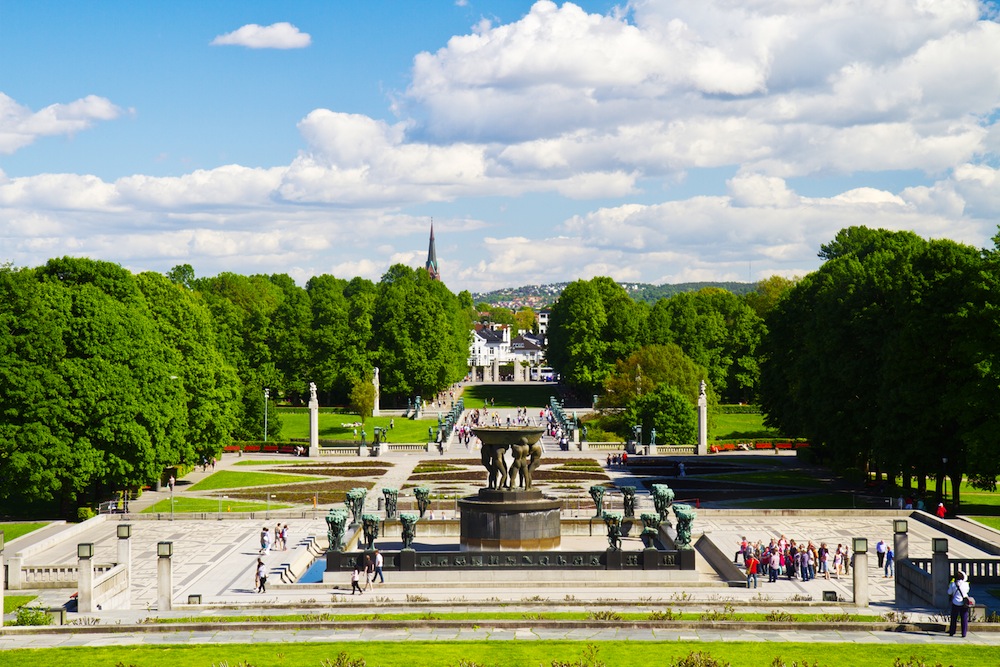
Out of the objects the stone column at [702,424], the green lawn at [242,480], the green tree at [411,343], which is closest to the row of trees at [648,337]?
the green tree at [411,343]

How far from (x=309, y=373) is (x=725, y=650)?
94.4m

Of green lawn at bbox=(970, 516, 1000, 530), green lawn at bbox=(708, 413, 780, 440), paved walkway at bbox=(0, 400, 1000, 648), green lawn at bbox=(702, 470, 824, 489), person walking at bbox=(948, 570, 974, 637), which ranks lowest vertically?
paved walkway at bbox=(0, 400, 1000, 648)

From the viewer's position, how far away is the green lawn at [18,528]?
1917 inches

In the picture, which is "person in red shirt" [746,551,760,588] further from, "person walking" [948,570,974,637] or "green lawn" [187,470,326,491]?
"green lawn" [187,470,326,491]

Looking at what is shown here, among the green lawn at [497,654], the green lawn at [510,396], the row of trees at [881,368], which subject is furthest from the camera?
the green lawn at [510,396]

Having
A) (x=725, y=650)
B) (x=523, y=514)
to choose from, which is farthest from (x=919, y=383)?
(x=725, y=650)

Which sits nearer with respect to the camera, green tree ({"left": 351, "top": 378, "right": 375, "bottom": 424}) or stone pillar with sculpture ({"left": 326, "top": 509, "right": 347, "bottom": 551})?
stone pillar with sculpture ({"left": 326, "top": 509, "right": 347, "bottom": 551})

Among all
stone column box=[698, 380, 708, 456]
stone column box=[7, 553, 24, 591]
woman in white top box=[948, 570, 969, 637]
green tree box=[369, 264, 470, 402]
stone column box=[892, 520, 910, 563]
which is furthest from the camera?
green tree box=[369, 264, 470, 402]

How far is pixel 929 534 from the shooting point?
47.8m

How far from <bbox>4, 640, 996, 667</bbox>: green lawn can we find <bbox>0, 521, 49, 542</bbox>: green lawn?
70.3 feet

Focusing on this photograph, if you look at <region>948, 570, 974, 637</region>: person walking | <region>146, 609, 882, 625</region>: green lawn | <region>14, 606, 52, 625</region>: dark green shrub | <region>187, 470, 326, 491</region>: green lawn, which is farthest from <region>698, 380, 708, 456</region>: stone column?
<region>14, 606, 52, 625</region>: dark green shrub

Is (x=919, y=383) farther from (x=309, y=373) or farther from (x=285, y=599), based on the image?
(x=309, y=373)

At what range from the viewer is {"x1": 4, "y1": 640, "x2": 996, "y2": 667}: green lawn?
27125mm

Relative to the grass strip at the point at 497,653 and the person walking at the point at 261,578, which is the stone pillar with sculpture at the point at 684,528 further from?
the person walking at the point at 261,578
